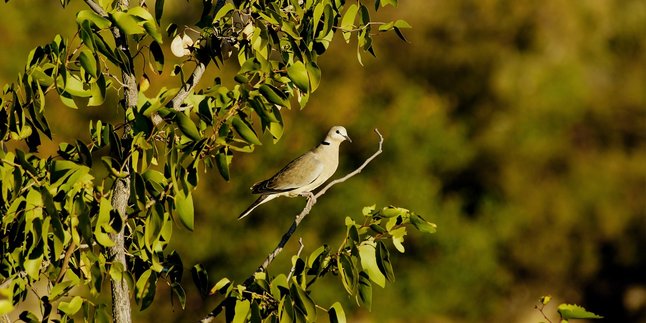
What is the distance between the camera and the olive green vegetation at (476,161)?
641 inches

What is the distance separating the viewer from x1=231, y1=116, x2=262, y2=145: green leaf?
2891mm

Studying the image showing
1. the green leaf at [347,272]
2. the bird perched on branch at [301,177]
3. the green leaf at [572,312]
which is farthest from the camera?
the bird perched on branch at [301,177]

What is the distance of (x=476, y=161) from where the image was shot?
21.8m

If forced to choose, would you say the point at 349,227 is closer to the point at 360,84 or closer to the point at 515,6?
the point at 360,84

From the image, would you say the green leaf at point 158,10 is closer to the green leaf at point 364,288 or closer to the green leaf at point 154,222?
the green leaf at point 154,222

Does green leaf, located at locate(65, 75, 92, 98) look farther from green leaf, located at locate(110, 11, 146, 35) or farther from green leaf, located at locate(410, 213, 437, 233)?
green leaf, located at locate(410, 213, 437, 233)

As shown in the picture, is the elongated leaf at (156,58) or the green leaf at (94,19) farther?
the elongated leaf at (156,58)

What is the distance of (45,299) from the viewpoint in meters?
3.11

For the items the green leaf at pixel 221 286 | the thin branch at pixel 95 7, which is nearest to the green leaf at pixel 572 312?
the green leaf at pixel 221 286

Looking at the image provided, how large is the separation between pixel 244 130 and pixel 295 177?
4610mm

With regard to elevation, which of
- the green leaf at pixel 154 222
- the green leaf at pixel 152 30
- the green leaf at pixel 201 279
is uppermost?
the green leaf at pixel 152 30

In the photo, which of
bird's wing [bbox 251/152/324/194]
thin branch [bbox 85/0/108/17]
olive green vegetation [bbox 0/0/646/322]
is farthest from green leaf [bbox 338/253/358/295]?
olive green vegetation [bbox 0/0/646/322]

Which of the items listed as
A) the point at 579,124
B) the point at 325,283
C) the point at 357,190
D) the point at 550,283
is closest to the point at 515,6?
the point at 579,124

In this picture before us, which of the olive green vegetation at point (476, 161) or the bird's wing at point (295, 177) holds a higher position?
the bird's wing at point (295, 177)
